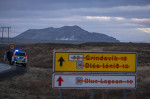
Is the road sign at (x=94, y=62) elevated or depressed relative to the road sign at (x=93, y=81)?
elevated

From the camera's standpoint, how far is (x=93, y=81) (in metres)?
11.7

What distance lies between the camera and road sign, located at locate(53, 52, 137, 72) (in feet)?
37.8

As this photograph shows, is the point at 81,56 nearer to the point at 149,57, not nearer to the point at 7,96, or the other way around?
the point at 7,96

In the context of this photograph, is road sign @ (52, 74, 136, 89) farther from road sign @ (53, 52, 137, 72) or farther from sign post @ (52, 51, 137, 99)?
road sign @ (53, 52, 137, 72)

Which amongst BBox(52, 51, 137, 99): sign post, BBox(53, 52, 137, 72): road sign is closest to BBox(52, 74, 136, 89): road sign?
BBox(52, 51, 137, 99): sign post

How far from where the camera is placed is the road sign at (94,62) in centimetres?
1152

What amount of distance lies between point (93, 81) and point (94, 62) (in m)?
0.75

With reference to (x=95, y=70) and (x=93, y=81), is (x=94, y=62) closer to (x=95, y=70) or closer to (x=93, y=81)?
(x=95, y=70)

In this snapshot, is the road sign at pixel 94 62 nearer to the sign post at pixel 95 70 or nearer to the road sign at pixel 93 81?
the sign post at pixel 95 70

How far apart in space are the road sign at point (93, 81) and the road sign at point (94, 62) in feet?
0.79

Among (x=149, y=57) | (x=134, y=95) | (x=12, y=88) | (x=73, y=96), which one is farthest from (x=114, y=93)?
(x=149, y=57)

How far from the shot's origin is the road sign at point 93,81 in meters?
11.6

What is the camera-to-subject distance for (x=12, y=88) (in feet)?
60.4

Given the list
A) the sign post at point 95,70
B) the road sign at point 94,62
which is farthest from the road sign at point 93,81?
the road sign at point 94,62
